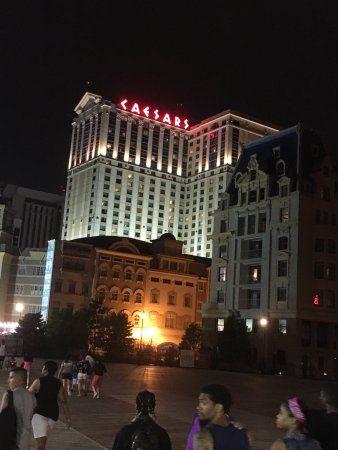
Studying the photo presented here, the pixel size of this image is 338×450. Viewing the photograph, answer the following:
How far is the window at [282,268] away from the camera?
62.5 meters

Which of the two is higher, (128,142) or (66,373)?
(128,142)

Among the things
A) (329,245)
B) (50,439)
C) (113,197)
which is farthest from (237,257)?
(113,197)

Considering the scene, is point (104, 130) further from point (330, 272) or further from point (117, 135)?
point (330, 272)

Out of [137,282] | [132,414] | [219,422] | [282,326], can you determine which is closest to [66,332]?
[137,282]

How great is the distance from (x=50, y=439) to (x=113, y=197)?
146623 millimetres

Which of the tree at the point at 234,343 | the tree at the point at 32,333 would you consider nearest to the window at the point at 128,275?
the tree at the point at 32,333

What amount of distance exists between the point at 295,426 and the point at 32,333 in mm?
61206

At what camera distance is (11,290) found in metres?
86.1

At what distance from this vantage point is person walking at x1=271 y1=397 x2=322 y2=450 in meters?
5.56

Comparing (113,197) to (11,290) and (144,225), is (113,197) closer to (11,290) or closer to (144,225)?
(144,225)

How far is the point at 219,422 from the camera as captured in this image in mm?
5410

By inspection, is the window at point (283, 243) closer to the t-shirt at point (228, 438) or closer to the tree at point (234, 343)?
the tree at point (234, 343)

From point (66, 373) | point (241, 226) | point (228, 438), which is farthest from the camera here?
point (241, 226)

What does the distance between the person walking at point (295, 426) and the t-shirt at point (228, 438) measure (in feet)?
1.39
